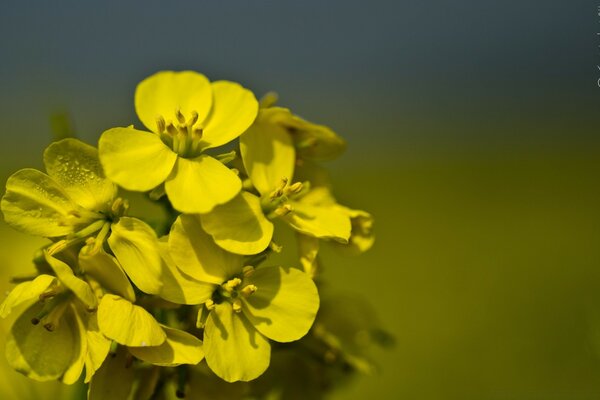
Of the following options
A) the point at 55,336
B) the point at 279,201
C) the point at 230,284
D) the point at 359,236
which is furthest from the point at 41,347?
the point at 359,236

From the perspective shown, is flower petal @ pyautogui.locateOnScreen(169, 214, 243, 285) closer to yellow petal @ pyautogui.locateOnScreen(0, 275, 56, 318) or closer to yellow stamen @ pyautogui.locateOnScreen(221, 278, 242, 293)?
yellow stamen @ pyautogui.locateOnScreen(221, 278, 242, 293)

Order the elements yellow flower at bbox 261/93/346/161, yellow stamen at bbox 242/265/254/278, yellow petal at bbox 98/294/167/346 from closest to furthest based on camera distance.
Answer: yellow petal at bbox 98/294/167/346, yellow stamen at bbox 242/265/254/278, yellow flower at bbox 261/93/346/161

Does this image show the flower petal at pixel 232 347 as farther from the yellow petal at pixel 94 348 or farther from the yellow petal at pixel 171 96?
the yellow petal at pixel 171 96

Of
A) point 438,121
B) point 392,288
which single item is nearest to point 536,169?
point 392,288

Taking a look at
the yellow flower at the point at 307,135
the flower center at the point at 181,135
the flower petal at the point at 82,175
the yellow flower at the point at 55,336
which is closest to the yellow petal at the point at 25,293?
the yellow flower at the point at 55,336

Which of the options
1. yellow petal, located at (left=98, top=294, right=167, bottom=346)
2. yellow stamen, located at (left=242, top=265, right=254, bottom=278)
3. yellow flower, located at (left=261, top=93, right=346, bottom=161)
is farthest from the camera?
yellow flower, located at (left=261, top=93, right=346, bottom=161)

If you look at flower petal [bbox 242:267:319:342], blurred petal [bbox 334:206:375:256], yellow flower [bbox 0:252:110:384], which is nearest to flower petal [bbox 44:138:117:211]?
yellow flower [bbox 0:252:110:384]
